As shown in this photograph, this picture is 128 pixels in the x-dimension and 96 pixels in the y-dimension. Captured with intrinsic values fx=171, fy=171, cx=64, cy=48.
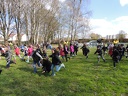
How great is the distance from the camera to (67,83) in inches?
377

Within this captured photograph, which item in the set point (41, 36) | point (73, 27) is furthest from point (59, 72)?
point (41, 36)

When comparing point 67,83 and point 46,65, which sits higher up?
point 46,65

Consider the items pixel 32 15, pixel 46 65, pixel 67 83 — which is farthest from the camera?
pixel 32 15

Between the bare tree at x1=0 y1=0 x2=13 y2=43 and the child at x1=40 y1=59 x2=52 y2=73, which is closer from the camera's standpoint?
the child at x1=40 y1=59 x2=52 y2=73

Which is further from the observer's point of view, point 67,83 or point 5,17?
point 5,17

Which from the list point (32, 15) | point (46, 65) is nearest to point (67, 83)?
point (46, 65)

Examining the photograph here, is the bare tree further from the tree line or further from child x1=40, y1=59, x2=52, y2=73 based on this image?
child x1=40, y1=59, x2=52, y2=73

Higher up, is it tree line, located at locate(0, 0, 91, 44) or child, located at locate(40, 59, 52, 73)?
tree line, located at locate(0, 0, 91, 44)

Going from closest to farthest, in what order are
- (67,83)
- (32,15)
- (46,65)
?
(67,83), (46,65), (32,15)

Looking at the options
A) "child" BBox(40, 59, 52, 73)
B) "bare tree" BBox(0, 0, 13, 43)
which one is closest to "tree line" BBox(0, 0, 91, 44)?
"bare tree" BBox(0, 0, 13, 43)

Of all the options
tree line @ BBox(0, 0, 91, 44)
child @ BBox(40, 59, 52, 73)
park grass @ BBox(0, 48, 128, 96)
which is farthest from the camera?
tree line @ BBox(0, 0, 91, 44)

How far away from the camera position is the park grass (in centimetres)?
855

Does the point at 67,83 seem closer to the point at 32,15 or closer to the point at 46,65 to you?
the point at 46,65

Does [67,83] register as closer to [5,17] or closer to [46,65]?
[46,65]
